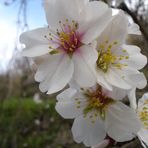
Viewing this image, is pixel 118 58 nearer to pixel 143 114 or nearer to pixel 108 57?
pixel 108 57

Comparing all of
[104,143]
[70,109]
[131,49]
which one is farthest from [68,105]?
[131,49]

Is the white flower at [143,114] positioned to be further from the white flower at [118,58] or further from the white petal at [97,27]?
the white petal at [97,27]

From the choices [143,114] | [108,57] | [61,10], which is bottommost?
[143,114]

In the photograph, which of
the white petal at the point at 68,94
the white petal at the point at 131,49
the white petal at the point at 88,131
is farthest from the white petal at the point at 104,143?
the white petal at the point at 131,49

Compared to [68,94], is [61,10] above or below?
above

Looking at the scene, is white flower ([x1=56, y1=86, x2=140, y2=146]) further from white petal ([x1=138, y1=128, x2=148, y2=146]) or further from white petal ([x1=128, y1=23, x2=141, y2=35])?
white petal ([x1=128, y1=23, x2=141, y2=35])

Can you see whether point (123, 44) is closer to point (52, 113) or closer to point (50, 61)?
point (50, 61)
